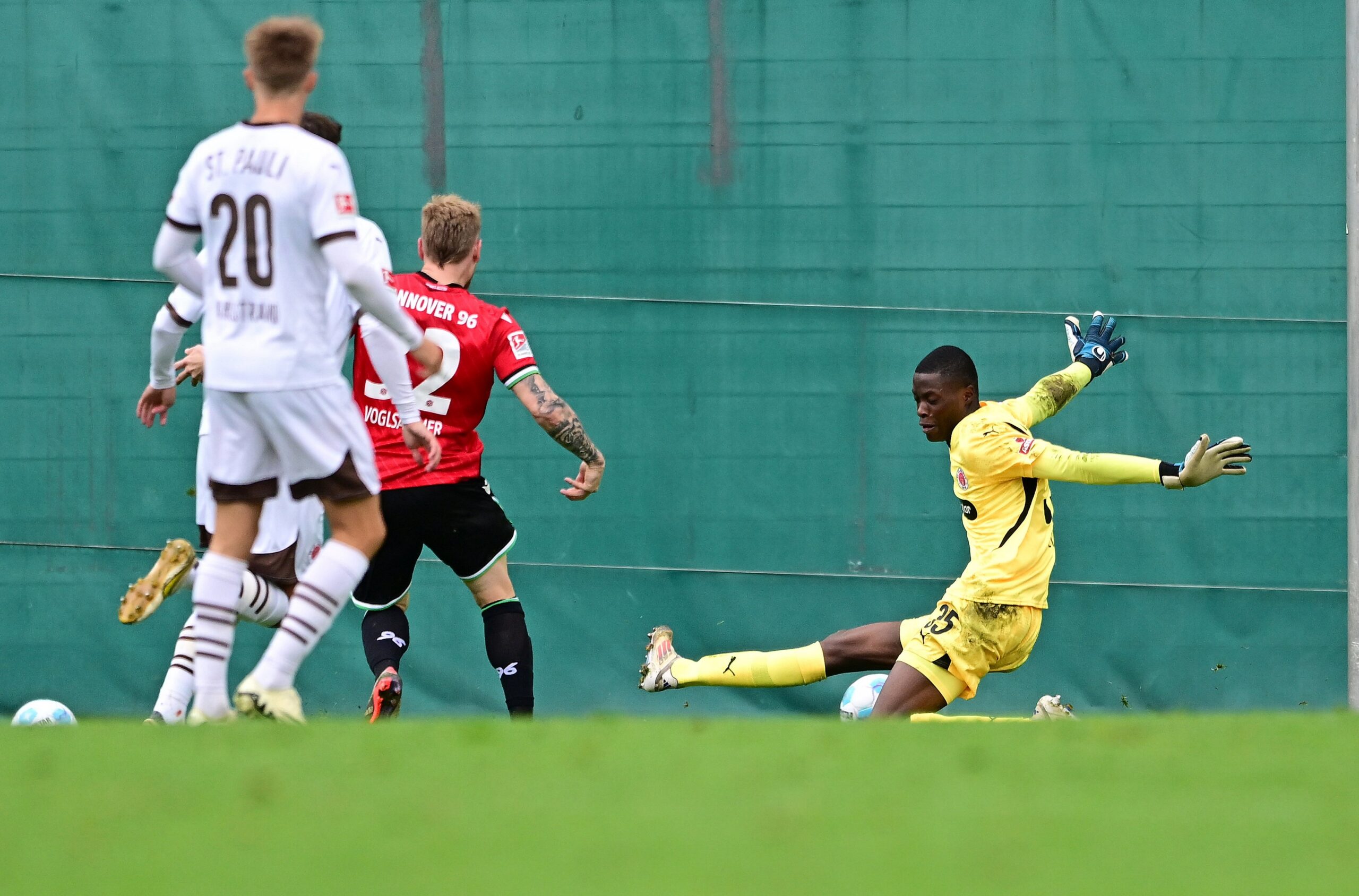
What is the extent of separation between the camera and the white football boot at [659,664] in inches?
221

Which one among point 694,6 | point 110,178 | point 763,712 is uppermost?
point 694,6

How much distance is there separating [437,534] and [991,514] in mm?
1877

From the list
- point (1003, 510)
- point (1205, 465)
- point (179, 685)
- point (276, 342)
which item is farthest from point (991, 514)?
point (179, 685)

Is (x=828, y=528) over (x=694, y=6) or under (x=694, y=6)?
under

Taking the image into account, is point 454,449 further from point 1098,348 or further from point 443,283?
point 1098,348

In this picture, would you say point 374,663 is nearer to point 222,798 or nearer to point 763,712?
point 763,712

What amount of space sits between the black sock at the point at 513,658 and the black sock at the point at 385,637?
0.96 feet

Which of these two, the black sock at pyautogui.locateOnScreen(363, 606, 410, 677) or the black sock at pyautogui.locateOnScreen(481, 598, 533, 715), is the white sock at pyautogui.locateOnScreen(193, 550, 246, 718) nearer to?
the black sock at pyautogui.locateOnScreen(363, 606, 410, 677)

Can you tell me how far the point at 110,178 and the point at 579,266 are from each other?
204 cm

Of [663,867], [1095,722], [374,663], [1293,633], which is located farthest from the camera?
[1293,633]

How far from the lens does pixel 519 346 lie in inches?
202

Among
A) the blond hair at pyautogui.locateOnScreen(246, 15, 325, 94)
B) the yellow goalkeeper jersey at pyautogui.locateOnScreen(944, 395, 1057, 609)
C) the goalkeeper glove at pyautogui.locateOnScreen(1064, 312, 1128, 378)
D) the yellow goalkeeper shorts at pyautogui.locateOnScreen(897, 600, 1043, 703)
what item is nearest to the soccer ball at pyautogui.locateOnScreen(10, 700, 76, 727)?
the blond hair at pyautogui.locateOnScreen(246, 15, 325, 94)

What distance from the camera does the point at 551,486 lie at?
648 centimetres

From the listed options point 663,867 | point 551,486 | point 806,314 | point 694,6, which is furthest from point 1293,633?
point 663,867
